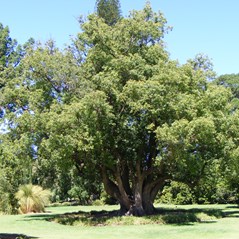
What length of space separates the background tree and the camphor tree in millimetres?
6030

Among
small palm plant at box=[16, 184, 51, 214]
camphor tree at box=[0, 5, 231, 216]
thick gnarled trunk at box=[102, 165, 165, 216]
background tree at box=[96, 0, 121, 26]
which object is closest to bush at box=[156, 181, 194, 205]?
small palm plant at box=[16, 184, 51, 214]

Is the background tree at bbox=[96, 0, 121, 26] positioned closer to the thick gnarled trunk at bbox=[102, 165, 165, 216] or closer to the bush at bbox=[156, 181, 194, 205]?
the thick gnarled trunk at bbox=[102, 165, 165, 216]

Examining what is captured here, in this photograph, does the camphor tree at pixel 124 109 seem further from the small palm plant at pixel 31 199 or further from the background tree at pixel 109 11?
the small palm plant at pixel 31 199

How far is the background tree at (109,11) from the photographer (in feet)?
107

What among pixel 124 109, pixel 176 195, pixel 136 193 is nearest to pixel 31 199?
pixel 136 193

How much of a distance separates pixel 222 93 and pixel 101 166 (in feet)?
28.4

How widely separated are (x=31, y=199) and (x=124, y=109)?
14.2m

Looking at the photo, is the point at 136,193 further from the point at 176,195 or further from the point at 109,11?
the point at 176,195

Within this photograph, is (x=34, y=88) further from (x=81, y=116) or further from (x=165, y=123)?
(x=165, y=123)

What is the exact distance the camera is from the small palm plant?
108 ft

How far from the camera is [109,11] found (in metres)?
33.0

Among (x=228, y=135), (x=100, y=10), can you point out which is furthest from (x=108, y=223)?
(x=100, y=10)

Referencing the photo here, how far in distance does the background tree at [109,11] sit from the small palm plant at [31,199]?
48.6 feet

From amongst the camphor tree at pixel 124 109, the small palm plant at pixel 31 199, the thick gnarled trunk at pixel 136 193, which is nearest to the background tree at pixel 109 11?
the camphor tree at pixel 124 109
